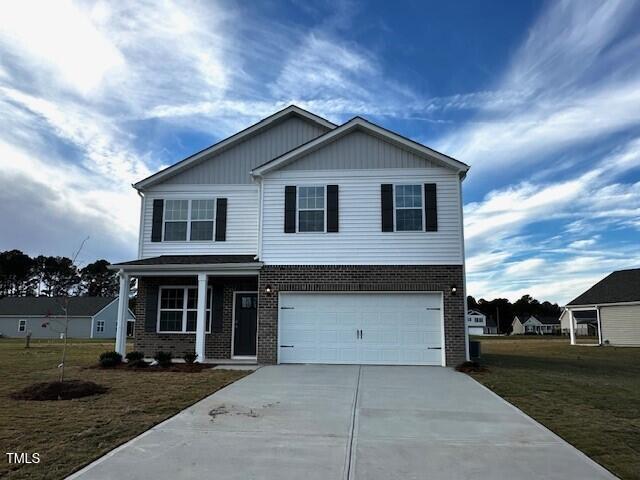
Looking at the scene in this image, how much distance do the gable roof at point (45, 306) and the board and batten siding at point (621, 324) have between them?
151ft

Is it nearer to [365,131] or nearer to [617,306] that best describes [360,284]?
[365,131]

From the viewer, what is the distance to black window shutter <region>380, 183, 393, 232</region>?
14555 millimetres

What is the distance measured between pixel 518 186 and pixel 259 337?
12733 mm

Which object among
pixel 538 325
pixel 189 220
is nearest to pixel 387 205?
pixel 189 220

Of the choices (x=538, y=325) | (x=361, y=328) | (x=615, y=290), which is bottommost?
(x=538, y=325)

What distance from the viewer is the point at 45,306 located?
5212 cm

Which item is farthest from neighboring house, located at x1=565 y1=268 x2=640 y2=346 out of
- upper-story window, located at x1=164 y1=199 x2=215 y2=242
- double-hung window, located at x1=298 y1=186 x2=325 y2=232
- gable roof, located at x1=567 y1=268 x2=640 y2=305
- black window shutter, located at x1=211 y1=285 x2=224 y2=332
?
upper-story window, located at x1=164 y1=199 x2=215 y2=242

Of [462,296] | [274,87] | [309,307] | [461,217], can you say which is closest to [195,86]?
[274,87]

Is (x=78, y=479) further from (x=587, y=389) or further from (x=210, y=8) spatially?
(x=210, y=8)

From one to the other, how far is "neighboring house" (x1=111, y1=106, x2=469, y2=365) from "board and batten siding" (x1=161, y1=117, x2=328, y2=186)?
151 cm

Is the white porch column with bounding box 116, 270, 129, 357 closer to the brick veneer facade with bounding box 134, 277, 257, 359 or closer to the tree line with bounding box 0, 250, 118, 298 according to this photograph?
the brick veneer facade with bounding box 134, 277, 257, 359

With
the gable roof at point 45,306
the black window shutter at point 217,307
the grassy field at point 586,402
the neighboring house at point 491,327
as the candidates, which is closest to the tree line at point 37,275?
the gable roof at point 45,306

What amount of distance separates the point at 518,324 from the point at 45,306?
3057 inches

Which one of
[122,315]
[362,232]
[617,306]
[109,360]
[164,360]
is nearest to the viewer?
[164,360]
